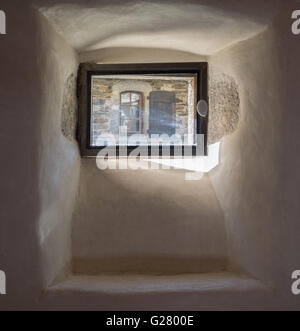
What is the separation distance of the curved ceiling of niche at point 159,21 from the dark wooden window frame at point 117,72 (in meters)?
0.14

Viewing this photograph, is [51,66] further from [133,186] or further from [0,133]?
[133,186]

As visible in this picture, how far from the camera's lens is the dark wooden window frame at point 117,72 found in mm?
1878

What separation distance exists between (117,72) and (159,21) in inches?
21.1

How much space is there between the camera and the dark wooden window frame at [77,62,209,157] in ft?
6.16

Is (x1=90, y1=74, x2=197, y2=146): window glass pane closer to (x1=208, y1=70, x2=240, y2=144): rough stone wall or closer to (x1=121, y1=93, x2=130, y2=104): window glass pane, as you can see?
(x1=121, y1=93, x2=130, y2=104): window glass pane

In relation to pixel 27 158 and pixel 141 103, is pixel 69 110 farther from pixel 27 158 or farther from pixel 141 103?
pixel 141 103

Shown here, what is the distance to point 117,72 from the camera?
193 centimetres

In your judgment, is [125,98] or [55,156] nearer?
[55,156]

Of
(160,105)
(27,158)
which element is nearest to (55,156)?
(27,158)

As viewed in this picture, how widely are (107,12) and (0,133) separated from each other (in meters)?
0.64

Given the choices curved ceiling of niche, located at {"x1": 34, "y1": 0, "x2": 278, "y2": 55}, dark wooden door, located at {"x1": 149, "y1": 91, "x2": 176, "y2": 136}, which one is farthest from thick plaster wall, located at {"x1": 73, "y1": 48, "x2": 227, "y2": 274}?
dark wooden door, located at {"x1": 149, "y1": 91, "x2": 176, "y2": 136}

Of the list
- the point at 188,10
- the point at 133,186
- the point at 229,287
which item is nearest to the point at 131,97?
the point at 133,186

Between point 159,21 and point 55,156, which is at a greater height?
point 159,21

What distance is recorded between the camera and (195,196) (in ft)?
5.87
